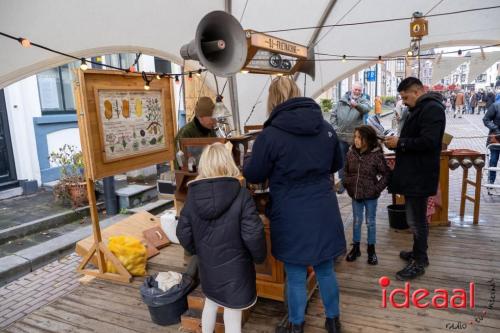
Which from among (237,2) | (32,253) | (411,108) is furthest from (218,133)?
(32,253)

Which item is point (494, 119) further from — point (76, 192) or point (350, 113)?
point (76, 192)

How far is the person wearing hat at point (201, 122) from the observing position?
11.9ft

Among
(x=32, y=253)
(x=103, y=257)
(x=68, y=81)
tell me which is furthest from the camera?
(x=68, y=81)

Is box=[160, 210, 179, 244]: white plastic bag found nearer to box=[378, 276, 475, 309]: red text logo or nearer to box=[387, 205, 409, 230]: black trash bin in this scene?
box=[378, 276, 475, 309]: red text logo

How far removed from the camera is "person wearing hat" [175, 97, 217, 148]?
3.62 meters

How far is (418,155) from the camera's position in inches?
122

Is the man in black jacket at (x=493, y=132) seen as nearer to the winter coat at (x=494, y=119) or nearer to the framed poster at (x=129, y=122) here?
the winter coat at (x=494, y=119)

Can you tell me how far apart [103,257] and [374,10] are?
530 cm

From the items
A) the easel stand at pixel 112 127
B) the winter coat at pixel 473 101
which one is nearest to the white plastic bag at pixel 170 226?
the easel stand at pixel 112 127

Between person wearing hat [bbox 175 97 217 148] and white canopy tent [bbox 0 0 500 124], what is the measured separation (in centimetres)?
124

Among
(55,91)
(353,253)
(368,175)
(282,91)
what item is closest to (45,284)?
(353,253)

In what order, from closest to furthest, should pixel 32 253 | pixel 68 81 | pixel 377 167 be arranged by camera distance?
1. pixel 377 167
2. pixel 32 253
3. pixel 68 81

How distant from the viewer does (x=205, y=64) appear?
2947mm

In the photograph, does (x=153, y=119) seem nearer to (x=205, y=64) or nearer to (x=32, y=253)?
(x=205, y=64)
